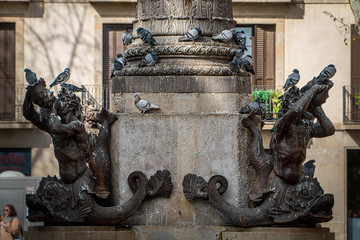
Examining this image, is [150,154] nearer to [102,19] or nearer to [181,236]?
[181,236]

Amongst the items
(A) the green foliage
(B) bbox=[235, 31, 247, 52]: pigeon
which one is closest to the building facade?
(A) the green foliage

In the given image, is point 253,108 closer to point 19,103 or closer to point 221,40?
point 221,40

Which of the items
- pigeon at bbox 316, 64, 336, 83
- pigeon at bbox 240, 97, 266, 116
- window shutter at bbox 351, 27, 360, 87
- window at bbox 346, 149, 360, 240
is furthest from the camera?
window shutter at bbox 351, 27, 360, 87

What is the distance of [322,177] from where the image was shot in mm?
31203

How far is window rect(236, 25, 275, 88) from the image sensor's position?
32.1m

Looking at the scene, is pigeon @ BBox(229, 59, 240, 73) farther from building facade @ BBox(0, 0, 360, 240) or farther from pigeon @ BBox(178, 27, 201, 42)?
building facade @ BBox(0, 0, 360, 240)

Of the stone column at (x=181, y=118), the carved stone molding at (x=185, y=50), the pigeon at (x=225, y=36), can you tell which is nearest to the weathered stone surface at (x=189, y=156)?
the stone column at (x=181, y=118)

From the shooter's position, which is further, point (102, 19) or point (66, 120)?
point (102, 19)

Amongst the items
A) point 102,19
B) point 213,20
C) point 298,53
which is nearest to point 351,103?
point 298,53

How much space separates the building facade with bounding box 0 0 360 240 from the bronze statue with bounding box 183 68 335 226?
2028 cm

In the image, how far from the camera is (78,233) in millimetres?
10930

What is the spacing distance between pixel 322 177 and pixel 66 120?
20535 millimetres

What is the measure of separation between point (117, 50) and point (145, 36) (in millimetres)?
20298

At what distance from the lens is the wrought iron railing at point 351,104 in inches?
1251
